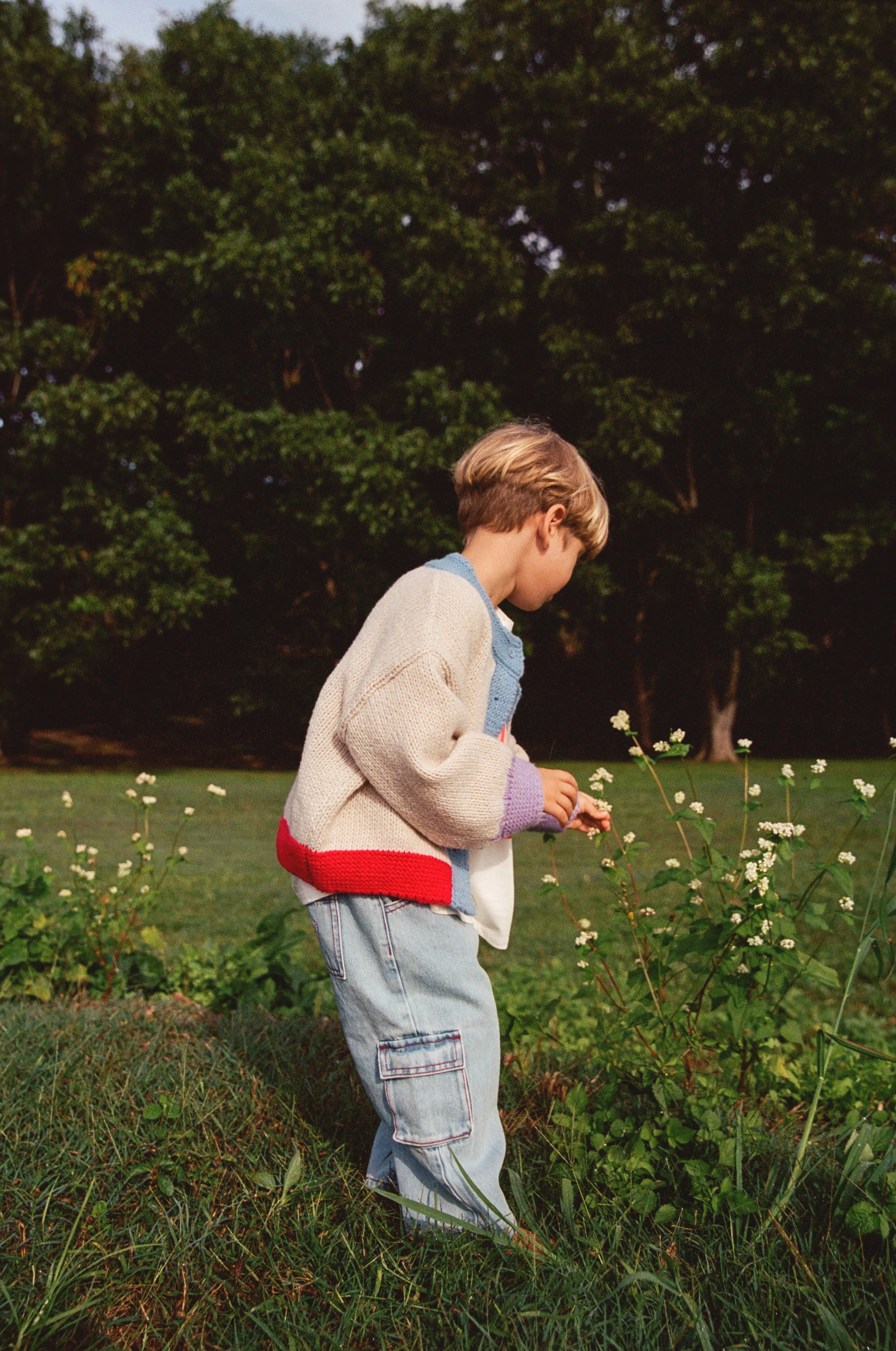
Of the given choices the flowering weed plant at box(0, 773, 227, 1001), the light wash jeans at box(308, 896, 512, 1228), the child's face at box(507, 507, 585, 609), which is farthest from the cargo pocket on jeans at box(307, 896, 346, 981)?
the flowering weed plant at box(0, 773, 227, 1001)

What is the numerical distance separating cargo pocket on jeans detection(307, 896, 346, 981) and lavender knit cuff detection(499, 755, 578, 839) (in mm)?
366

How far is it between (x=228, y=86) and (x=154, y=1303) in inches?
626

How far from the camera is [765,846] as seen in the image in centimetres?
208

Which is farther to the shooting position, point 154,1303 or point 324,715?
point 324,715

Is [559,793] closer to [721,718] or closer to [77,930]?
[77,930]

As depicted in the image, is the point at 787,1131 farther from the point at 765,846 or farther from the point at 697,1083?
the point at 765,846

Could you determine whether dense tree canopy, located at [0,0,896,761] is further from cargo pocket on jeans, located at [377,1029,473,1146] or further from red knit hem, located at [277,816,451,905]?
cargo pocket on jeans, located at [377,1029,473,1146]

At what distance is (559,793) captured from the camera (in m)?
1.92

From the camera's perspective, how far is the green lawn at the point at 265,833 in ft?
18.1

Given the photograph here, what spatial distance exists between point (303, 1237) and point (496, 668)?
1208 millimetres

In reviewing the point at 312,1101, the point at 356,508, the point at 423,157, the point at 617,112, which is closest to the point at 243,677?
the point at 356,508

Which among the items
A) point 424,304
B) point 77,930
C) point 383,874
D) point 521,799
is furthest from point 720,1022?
point 424,304

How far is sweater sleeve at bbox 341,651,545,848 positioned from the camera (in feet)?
5.61

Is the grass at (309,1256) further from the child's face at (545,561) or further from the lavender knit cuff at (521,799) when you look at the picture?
the child's face at (545,561)
